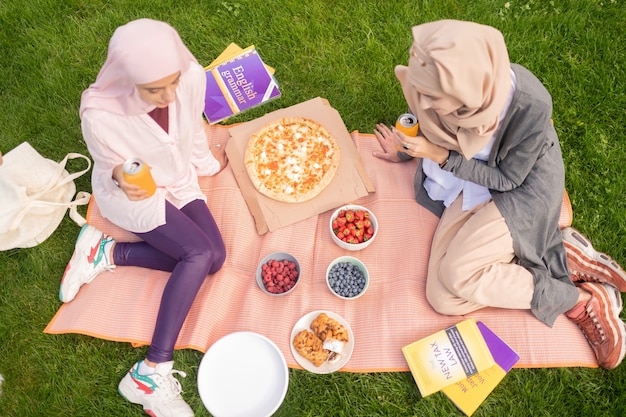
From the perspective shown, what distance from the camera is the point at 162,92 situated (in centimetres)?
236

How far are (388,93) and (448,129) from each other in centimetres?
141

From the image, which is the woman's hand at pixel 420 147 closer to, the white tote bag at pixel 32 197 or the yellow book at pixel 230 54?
the yellow book at pixel 230 54

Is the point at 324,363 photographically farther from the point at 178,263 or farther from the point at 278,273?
the point at 178,263

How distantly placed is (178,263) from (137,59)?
4.13ft

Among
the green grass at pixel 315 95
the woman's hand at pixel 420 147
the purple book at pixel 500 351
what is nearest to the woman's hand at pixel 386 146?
the green grass at pixel 315 95

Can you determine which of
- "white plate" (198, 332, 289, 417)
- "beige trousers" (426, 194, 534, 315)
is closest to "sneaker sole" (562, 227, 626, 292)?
"beige trousers" (426, 194, 534, 315)

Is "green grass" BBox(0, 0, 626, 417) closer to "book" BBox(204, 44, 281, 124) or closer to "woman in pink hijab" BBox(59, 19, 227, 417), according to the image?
"book" BBox(204, 44, 281, 124)

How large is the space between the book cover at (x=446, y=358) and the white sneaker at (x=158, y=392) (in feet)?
4.47

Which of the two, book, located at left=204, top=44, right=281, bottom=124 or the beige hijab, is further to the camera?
book, located at left=204, top=44, right=281, bottom=124

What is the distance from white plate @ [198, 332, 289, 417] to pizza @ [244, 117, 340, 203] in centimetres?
100

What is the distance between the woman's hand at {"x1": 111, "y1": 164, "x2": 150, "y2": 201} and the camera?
7.80ft

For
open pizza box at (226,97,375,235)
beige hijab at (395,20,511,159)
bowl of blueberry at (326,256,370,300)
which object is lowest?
bowl of blueberry at (326,256,370,300)

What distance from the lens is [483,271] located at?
2.72 m

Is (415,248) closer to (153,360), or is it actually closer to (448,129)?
(448,129)
